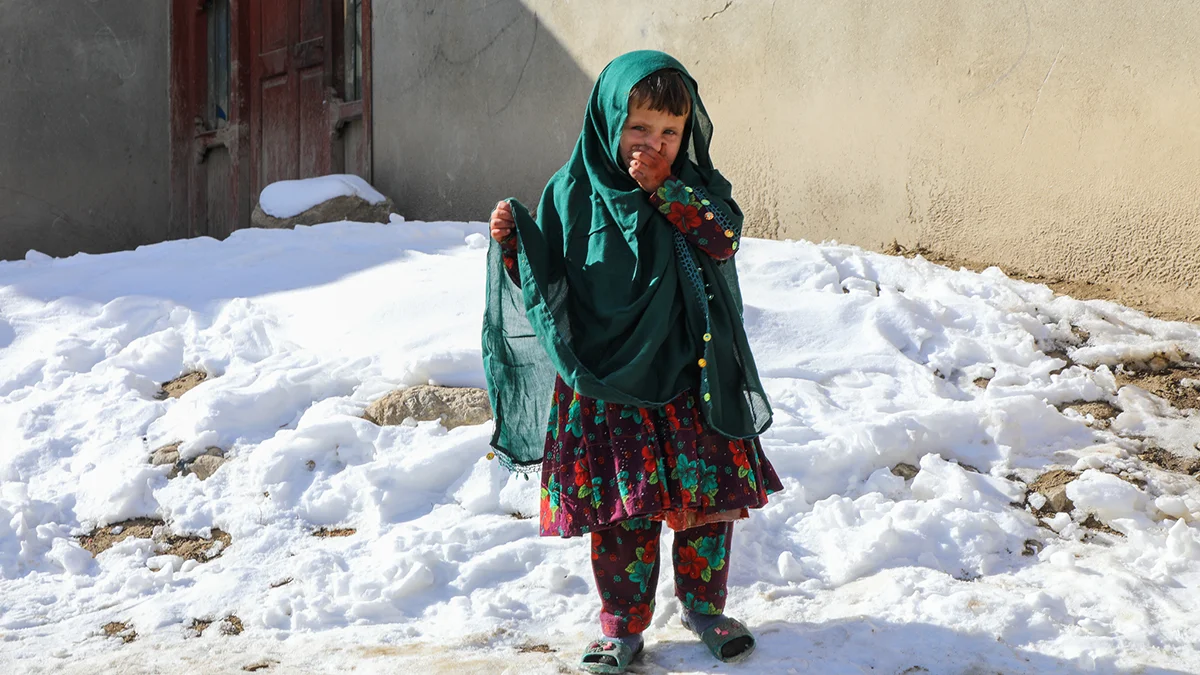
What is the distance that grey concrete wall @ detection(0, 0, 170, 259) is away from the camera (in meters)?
8.74

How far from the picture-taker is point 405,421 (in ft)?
11.9

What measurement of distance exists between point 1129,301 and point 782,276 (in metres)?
1.33

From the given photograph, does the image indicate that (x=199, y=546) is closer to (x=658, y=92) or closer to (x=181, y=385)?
(x=181, y=385)

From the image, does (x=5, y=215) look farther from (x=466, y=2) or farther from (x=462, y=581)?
(x=462, y=581)

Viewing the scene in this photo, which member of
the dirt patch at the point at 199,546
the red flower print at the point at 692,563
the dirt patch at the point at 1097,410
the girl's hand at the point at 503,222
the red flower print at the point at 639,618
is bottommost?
the dirt patch at the point at 199,546

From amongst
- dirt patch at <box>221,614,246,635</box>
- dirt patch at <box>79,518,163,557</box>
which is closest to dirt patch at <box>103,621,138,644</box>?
dirt patch at <box>221,614,246,635</box>

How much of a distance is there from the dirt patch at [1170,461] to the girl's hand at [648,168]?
1901 mm

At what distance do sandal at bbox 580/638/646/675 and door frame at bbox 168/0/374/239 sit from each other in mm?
7300

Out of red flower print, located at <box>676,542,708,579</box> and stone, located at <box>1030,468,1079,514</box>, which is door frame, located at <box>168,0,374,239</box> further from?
red flower print, located at <box>676,542,708,579</box>

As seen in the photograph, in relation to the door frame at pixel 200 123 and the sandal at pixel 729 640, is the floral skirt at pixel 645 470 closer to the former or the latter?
the sandal at pixel 729 640

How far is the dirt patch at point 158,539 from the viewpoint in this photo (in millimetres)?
3229

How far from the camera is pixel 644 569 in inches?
93.9

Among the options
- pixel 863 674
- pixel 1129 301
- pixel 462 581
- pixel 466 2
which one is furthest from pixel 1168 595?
pixel 466 2

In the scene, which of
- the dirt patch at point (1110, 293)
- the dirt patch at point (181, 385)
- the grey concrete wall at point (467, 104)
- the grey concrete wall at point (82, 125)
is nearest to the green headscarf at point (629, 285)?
the dirt patch at point (181, 385)
